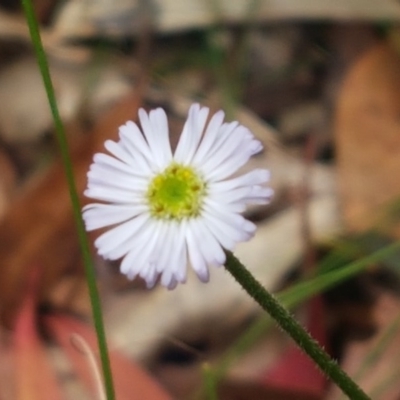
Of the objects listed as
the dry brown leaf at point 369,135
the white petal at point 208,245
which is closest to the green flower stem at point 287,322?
the white petal at point 208,245

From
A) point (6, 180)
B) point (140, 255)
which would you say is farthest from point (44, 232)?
point (140, 255)

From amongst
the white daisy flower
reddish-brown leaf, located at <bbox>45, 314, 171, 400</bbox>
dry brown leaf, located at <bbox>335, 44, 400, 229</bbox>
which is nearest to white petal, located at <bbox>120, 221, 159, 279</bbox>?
the white daisy flower

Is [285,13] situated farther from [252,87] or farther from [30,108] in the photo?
[30,108]

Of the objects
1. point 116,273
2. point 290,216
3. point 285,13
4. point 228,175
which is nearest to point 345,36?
point 285,13

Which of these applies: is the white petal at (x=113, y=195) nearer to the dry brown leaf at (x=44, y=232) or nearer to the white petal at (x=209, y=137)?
the white petal at (x=209, y=137)

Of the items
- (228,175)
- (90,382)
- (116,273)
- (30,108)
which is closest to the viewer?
(228,175)
